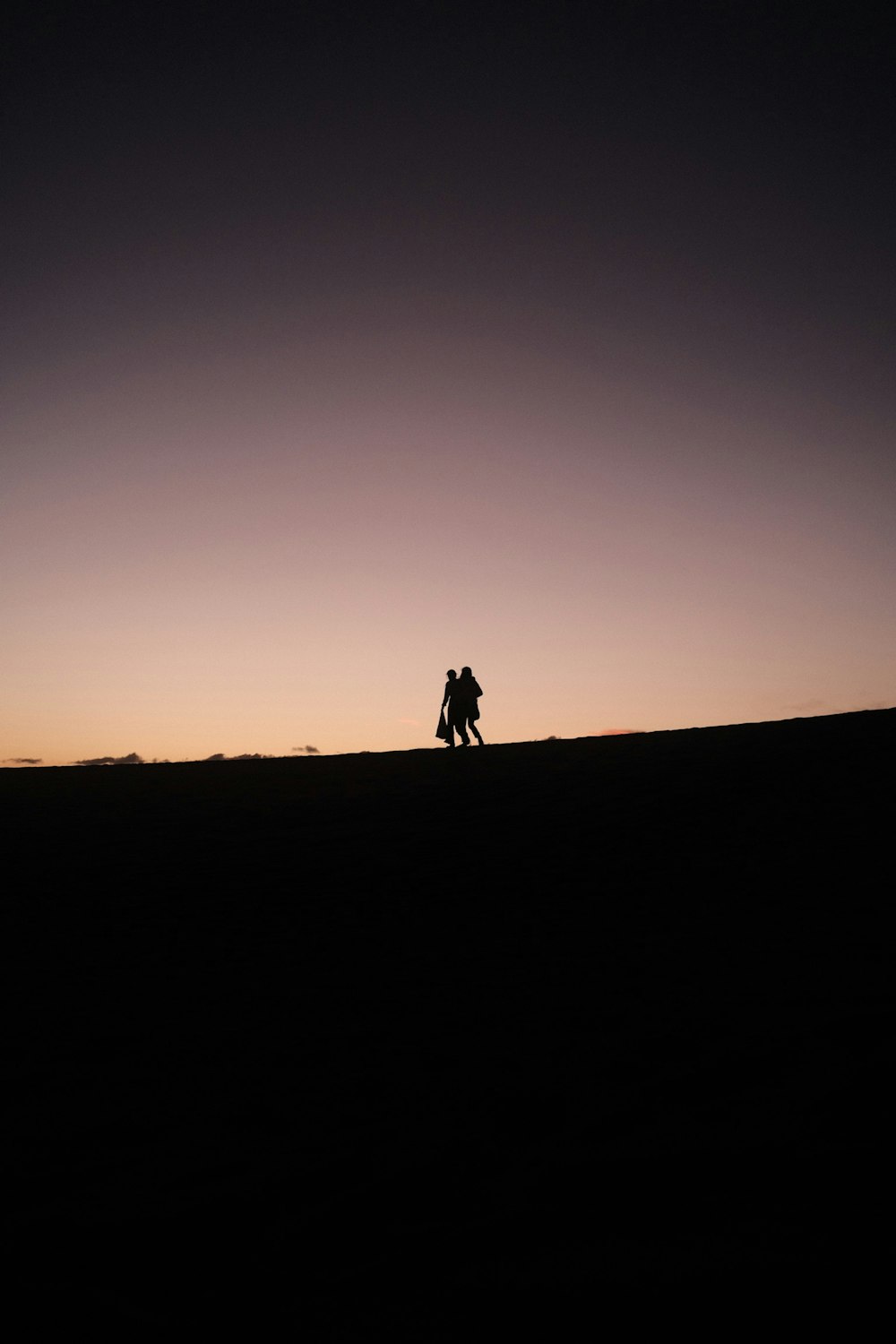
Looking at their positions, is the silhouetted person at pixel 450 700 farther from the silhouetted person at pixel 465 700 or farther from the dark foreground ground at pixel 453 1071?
the dark foreground ground at pixel 453 1071

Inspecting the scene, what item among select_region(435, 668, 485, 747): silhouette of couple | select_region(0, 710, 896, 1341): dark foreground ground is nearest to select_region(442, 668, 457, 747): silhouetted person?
select_region(435, 668, 485, 747): silhouette of couple

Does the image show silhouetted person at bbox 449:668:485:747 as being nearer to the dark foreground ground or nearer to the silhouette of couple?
the silhouette of couple

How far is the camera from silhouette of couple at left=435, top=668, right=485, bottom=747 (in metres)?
15.2

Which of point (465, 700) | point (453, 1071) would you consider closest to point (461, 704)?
point (465, 700)

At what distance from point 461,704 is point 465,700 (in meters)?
0.12

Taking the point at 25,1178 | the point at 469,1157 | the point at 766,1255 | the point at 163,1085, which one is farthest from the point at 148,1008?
the point at 766,1255

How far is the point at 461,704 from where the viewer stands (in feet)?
50.1

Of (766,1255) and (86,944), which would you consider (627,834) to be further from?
(766,1255)

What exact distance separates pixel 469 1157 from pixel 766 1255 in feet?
3.70

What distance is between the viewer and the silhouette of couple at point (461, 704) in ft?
50.0

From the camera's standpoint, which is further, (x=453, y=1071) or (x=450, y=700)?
(x=450, y=700)

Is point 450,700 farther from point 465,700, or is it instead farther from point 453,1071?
point 453,1071

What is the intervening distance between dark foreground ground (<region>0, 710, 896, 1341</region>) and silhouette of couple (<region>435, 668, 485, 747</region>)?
624 cm

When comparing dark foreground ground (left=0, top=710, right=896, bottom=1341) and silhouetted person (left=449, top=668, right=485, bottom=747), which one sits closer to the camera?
dark foreground ground (left=0, top=710, right=896, bottom=1341)
